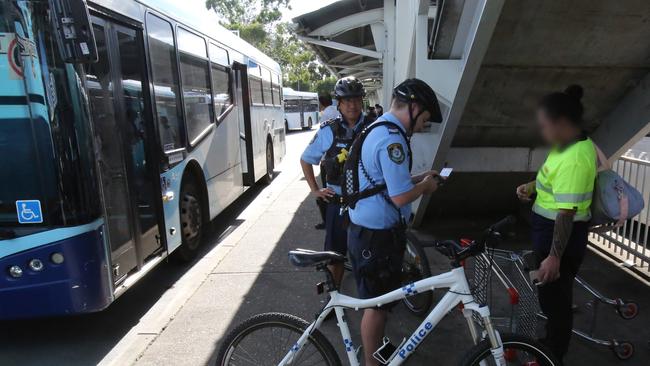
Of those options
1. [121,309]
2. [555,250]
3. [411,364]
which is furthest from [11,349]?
[555,250]

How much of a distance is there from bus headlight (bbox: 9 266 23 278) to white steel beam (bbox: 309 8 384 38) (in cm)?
799

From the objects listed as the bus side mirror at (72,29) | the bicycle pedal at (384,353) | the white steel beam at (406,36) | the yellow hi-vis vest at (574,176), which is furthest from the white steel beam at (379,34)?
the bicycle pedal at (384,353)

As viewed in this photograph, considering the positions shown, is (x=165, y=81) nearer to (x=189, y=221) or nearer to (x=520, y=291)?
(x=189, y=221)

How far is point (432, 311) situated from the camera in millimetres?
2404

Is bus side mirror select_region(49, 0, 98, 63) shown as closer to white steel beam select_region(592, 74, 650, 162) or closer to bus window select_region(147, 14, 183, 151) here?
bus window select_region(147, 14, 183, 151)

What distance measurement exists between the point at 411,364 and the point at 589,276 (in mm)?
2505

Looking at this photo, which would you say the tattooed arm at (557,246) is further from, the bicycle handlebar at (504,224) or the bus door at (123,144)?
the bus door at (123,144)

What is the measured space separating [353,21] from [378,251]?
26.8 feet

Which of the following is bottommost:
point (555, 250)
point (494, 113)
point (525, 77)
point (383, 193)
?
point (555, 250)

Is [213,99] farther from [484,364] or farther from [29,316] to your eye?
[484,364]

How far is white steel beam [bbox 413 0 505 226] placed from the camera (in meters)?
3.28

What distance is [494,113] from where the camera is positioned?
487 centimetres

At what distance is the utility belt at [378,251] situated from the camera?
2.55 meters

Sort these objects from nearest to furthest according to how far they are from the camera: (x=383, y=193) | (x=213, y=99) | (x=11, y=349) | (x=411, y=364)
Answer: (x=383, y=193)
(x=411, y=364)
(x=11, y=349)
(x=213, y=99)
